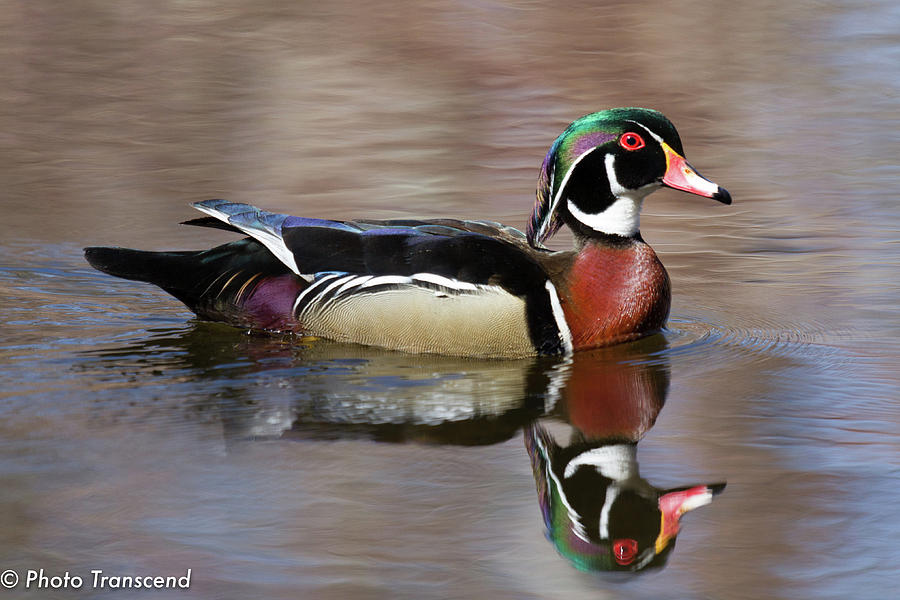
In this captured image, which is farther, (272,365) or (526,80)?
(526,80)

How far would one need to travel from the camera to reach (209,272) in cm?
739

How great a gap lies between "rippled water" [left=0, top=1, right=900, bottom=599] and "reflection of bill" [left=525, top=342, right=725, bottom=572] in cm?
2

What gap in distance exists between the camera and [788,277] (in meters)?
8.44

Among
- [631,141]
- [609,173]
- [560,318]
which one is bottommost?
[560,318]

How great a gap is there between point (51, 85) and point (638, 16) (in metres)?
7.03

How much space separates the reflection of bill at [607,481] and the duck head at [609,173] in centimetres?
86

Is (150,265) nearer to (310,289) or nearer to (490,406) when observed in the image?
(310,289)

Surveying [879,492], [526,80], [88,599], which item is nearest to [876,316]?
[879,492]

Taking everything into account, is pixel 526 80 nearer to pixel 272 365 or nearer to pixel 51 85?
pixel 51 85

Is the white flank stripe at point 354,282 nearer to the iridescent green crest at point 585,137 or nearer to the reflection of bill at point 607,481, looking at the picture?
the iridescent green crest at point 585,137

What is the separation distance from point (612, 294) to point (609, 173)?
63 centimetres

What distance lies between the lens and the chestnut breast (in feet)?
23.1

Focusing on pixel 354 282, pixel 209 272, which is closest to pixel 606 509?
pixel 354 282

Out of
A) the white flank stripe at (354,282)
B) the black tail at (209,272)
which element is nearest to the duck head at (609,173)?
the white flank stripe at (354,282)
